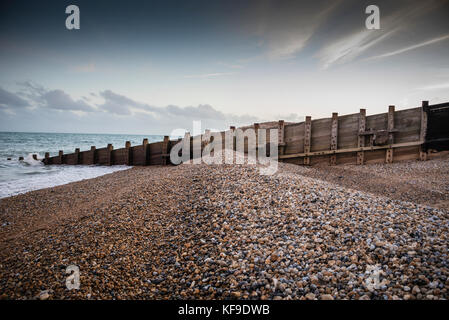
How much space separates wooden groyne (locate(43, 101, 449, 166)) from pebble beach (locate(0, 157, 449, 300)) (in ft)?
12.8

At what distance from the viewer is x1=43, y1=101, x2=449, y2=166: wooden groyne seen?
8.97 m

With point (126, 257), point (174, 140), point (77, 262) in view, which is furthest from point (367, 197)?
point (174, 140)

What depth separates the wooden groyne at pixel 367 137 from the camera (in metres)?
8.97

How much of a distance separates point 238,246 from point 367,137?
29.9ft

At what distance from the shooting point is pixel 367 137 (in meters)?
9.71

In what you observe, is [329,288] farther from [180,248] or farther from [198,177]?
[198,177]

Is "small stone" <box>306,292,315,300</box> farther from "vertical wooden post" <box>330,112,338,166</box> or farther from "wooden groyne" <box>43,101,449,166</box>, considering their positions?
"vertical wooden post" <box>330,112,338,166</box>

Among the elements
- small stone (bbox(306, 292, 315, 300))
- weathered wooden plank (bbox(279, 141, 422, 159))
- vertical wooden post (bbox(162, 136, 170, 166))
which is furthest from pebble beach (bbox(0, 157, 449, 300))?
vertical wooden post (bbox(162, 136, 170, 166))

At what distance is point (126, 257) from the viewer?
11.4ft

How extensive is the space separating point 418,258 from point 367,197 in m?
2.37

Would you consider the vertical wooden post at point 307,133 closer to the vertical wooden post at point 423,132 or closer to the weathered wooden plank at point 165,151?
the vertical wooden post at point 423,132

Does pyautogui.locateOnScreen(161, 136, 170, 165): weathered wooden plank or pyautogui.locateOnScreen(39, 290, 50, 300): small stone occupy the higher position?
pyautogui.locateOnScreen(161, 136, 170, 165): weathered wooden plank

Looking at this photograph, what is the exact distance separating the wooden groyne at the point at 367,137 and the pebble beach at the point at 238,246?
391 centimetres

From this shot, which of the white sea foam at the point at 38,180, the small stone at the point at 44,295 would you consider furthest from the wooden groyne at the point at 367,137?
the small stone at the point at 44,295
